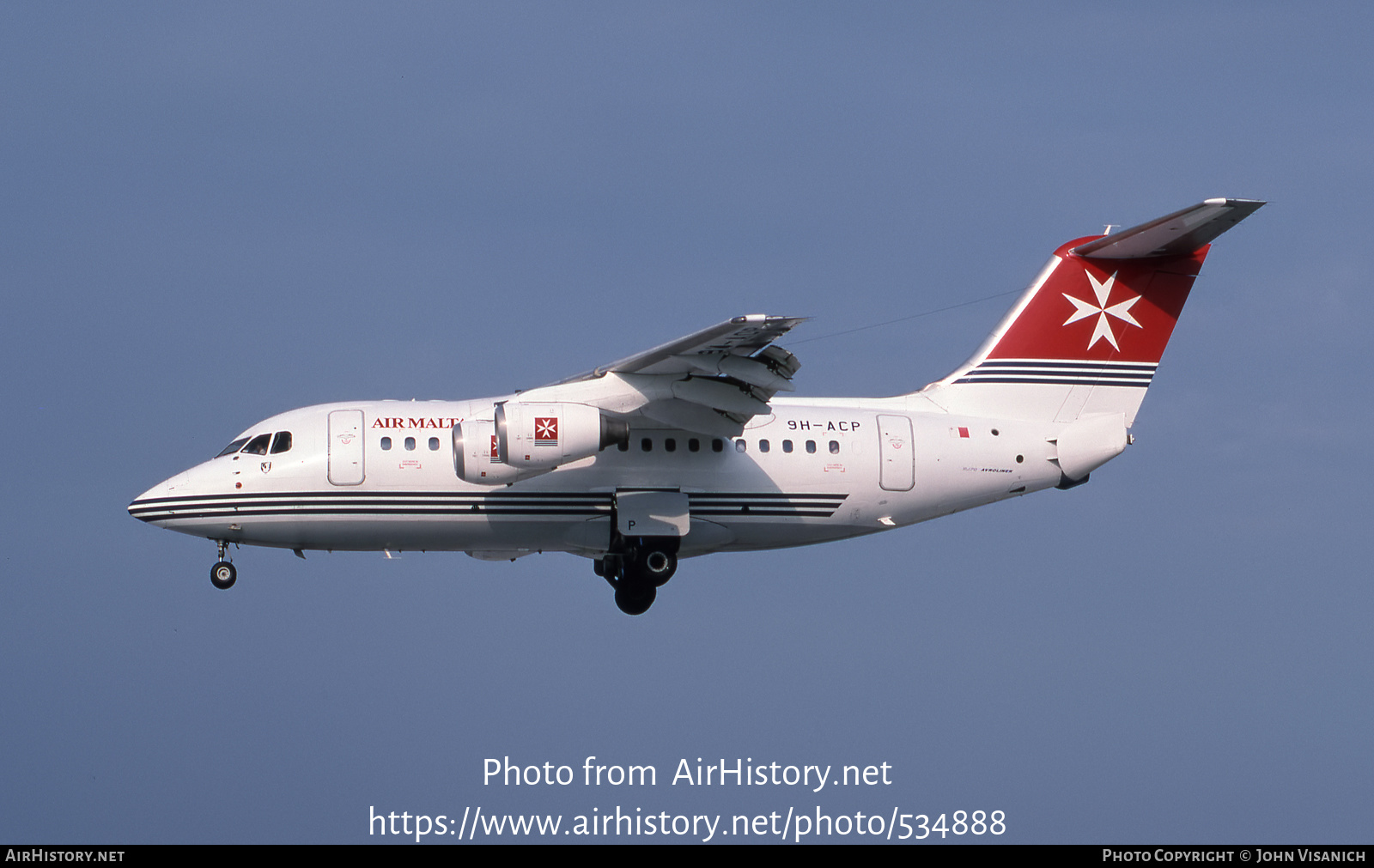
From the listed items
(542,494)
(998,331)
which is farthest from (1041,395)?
(542,494)

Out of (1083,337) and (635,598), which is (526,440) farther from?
(1083,337)

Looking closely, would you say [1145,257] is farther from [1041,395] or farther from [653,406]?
[653,406]

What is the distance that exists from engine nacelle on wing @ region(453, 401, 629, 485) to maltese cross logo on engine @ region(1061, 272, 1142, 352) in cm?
618

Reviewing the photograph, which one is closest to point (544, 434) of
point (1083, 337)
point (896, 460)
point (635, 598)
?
point (635, 598)

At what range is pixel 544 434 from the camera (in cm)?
1805

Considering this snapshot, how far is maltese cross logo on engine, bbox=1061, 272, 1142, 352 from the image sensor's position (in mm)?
21016

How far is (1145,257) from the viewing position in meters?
21.0

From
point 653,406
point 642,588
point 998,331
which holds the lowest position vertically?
point 642,588

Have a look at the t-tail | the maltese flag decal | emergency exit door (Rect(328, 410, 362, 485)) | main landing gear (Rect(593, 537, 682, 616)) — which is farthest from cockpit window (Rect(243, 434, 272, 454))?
the t-tail

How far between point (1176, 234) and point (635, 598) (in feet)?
25.0

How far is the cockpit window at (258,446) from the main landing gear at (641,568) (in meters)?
4.05

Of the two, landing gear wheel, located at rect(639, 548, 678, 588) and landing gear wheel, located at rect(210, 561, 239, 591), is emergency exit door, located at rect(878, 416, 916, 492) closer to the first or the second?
Answer: landing gear wheel, located at rect(639, 548, 678, 588)

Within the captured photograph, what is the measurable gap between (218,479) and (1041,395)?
378 inches

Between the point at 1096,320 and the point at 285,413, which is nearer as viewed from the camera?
the point at 285,413
